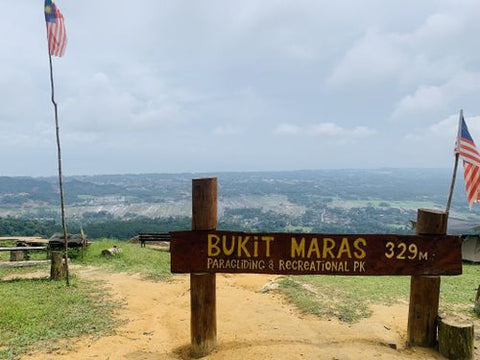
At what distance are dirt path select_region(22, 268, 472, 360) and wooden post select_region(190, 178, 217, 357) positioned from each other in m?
0.30

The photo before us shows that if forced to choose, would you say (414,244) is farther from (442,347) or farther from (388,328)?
(388,328)

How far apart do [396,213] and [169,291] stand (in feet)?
472

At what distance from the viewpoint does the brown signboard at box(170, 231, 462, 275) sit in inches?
234

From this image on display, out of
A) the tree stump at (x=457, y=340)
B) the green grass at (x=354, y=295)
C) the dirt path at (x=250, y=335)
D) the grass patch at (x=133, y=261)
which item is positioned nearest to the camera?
the tree stump at (x=457, y=340)

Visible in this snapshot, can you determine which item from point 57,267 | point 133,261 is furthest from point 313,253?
point 133,261

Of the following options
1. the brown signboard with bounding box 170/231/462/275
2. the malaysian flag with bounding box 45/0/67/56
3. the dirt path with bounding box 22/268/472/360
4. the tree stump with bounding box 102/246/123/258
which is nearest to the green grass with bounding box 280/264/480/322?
the dirt path with bounding box 22/268/472/360

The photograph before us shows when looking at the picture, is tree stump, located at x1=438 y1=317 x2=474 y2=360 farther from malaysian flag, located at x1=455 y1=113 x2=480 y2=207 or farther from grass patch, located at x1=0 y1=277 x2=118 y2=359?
grass patch, located at x1=0 y1=277 x2=118 y2=359

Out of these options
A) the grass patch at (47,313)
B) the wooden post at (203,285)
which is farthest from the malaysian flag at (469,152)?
the grass patch at (47,313)

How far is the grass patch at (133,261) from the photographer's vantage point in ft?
45.2

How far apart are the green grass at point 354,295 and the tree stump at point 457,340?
2081 mm

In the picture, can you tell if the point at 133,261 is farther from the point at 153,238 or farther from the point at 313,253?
the point at 313,253

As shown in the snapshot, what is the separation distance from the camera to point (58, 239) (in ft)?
57.0

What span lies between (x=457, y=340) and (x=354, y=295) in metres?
4.20

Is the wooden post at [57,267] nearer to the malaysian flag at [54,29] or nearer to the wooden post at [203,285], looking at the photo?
the malaysian flag at [54,29]
